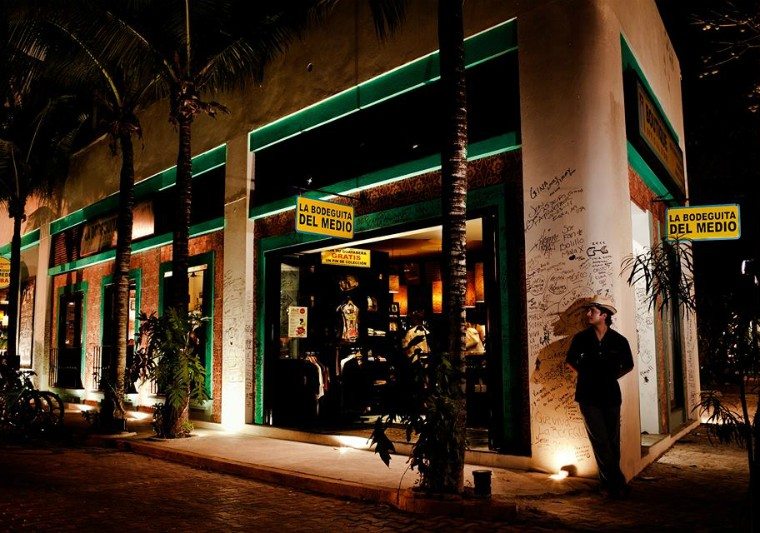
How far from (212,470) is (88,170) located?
44.9 ft

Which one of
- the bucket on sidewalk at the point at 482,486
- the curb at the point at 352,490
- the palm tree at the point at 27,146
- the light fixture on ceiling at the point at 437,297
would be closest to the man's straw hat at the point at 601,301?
the bucket on sidewalk at the point at 482,486

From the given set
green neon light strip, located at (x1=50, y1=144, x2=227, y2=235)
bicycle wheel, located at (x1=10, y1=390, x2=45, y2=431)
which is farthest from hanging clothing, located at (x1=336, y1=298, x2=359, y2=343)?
bicycle wheel, located at (x1=10, y1=390, x2=45, y2=431)

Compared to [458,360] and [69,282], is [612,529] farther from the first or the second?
[69,282]

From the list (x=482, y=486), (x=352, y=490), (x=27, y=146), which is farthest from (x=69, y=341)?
(x=482, y=486)

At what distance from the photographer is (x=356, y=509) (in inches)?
269

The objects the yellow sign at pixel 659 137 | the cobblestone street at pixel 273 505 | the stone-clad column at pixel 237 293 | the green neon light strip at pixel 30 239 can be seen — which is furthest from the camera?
the green neon light strip at pixel 30 239

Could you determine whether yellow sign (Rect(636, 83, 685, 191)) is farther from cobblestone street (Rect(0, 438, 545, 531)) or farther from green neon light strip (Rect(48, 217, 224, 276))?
green neon light strip (Rect(48, 217, 224, 276))

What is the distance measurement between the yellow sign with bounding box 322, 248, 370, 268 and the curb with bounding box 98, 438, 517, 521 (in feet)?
14.3

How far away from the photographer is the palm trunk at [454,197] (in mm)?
6691

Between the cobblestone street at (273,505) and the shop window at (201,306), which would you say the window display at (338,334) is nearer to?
the shop window at (201,306)

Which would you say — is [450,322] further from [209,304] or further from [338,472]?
[209,304]

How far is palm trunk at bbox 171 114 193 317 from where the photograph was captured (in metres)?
11.4

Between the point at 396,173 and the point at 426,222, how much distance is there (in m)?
0.99

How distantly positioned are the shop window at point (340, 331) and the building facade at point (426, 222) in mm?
43
